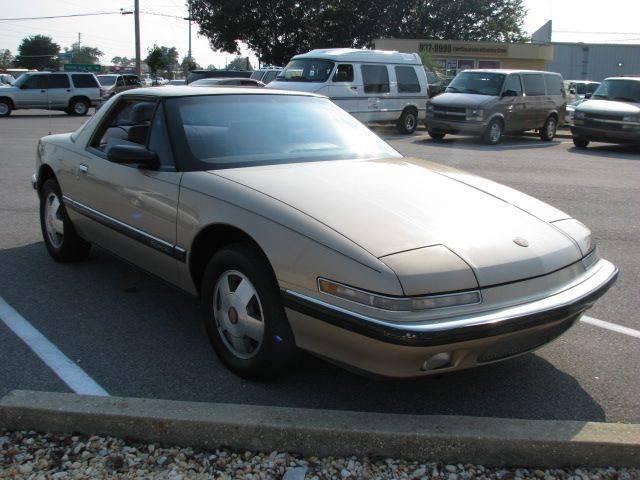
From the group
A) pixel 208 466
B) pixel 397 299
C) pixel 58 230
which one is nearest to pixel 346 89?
pixel 58 230

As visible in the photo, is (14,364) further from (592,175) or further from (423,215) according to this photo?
Result: (592,175)

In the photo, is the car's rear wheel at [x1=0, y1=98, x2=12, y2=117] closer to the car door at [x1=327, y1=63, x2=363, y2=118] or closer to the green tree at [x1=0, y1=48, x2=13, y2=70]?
the car door at [x1=327, y1=63, x2=363, y2=118]

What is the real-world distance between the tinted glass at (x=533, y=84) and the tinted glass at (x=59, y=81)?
17.3m

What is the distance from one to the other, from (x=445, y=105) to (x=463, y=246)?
45.6ft

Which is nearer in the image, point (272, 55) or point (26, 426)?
point (26, 426)

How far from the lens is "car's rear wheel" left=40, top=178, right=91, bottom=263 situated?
17.6 ft

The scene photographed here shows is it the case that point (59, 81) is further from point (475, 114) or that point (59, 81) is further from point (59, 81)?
point (475, 114)

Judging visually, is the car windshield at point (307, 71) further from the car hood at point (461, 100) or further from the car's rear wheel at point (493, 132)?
the car's rear wheel at point (493, 132)

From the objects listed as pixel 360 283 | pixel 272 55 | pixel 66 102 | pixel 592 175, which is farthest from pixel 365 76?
pixel 272 55

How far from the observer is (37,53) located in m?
97.6

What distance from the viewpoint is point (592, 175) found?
11.6m

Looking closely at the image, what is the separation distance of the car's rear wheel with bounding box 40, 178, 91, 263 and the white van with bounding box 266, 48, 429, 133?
10.8 m

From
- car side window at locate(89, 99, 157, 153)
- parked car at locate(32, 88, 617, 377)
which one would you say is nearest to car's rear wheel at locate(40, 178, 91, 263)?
parked car at locate(32, 88, 617, 377)

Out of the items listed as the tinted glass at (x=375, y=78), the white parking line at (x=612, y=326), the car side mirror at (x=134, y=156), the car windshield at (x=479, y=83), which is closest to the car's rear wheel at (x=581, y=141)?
the car windshield at (x=479, y=83)
